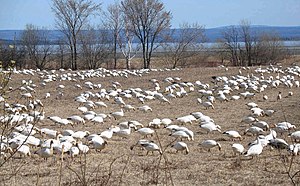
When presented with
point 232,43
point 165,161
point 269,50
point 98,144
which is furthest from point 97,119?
point 232,43

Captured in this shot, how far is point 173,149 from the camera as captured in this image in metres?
10.7

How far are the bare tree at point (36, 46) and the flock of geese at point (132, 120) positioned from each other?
14849mm

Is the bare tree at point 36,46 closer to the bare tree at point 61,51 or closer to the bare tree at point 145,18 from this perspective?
the bare tree at point 61,51

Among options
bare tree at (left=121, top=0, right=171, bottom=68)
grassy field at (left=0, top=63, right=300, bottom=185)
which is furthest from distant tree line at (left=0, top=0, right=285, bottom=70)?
grassy field at (left=0, top=63, right=300, bottom=185)

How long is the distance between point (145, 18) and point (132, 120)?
89.6 feet

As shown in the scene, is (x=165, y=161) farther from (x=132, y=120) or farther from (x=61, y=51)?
(x=61, y=51)

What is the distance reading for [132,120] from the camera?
50.8ft

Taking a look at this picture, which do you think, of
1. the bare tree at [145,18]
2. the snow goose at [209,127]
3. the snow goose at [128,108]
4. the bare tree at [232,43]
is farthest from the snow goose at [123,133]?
the bare tree at [232,43]

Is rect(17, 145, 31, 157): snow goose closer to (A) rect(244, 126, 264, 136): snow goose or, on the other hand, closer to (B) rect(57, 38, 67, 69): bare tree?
(A) rect(244, 126, 264, 136): snow goose

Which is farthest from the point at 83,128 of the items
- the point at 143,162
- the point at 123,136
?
the point at 143,162

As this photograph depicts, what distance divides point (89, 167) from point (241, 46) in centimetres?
4360

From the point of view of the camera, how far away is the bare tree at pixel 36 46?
45.9 m

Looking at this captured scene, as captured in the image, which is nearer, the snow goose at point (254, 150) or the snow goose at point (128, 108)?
the snow goose at point (254, 150)

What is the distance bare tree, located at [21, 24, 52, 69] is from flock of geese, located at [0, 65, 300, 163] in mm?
14849
